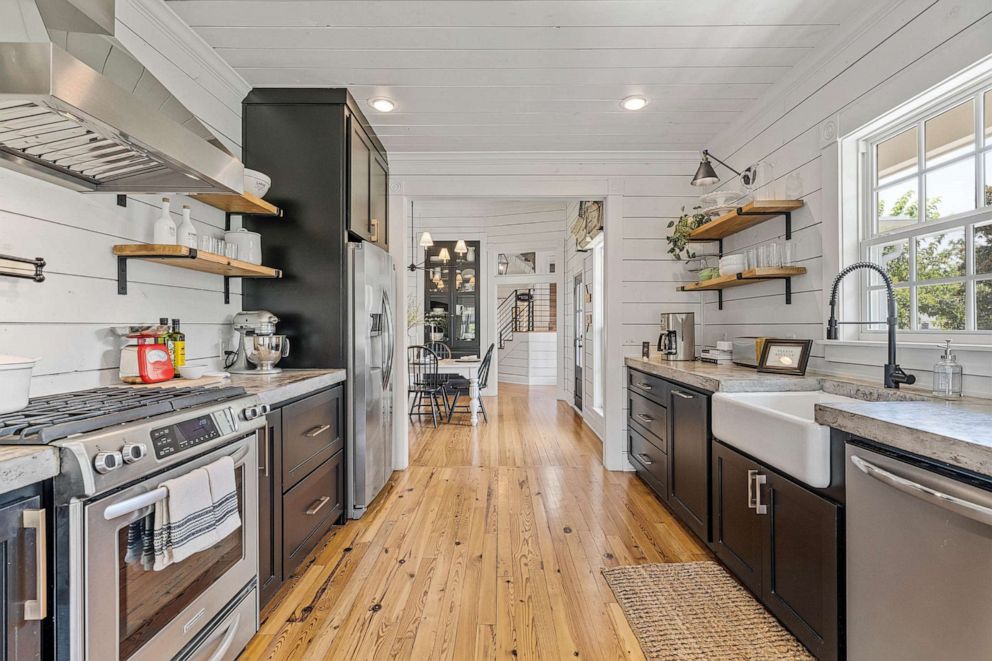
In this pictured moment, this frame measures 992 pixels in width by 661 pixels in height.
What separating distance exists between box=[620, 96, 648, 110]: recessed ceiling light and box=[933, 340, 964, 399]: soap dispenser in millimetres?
2051

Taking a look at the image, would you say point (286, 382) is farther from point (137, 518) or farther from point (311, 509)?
point (137, 518)

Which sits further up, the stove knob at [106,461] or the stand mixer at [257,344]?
the stand mixer at [257,344]

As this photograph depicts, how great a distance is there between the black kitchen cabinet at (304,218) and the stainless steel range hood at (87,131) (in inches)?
32.7

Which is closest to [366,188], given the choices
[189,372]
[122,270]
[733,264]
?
[122,270]

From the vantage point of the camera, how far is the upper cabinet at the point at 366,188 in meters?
2.77

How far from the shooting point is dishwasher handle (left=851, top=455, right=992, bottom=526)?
93 centimetres

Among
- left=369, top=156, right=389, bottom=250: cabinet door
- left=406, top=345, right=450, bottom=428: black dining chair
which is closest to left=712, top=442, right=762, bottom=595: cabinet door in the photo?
left=369, top=156, right=389, bottom=250: cabinet door

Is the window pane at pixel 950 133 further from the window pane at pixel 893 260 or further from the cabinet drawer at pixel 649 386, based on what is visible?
the cabinet drawer at pixel 649 386

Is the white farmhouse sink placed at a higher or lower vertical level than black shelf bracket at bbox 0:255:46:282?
lower

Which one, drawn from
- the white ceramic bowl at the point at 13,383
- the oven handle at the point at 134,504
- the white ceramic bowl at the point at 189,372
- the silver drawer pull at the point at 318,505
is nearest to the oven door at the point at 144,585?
the oven handle at the point at 134,504

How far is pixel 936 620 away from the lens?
1049 millimetres

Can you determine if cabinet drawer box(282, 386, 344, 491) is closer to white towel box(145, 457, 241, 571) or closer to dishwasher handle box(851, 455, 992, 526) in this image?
white towel box(145, 457, 241, 571)

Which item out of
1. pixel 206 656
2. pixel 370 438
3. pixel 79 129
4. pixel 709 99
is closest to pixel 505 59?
pixel 709 99

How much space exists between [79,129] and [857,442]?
240 cm
